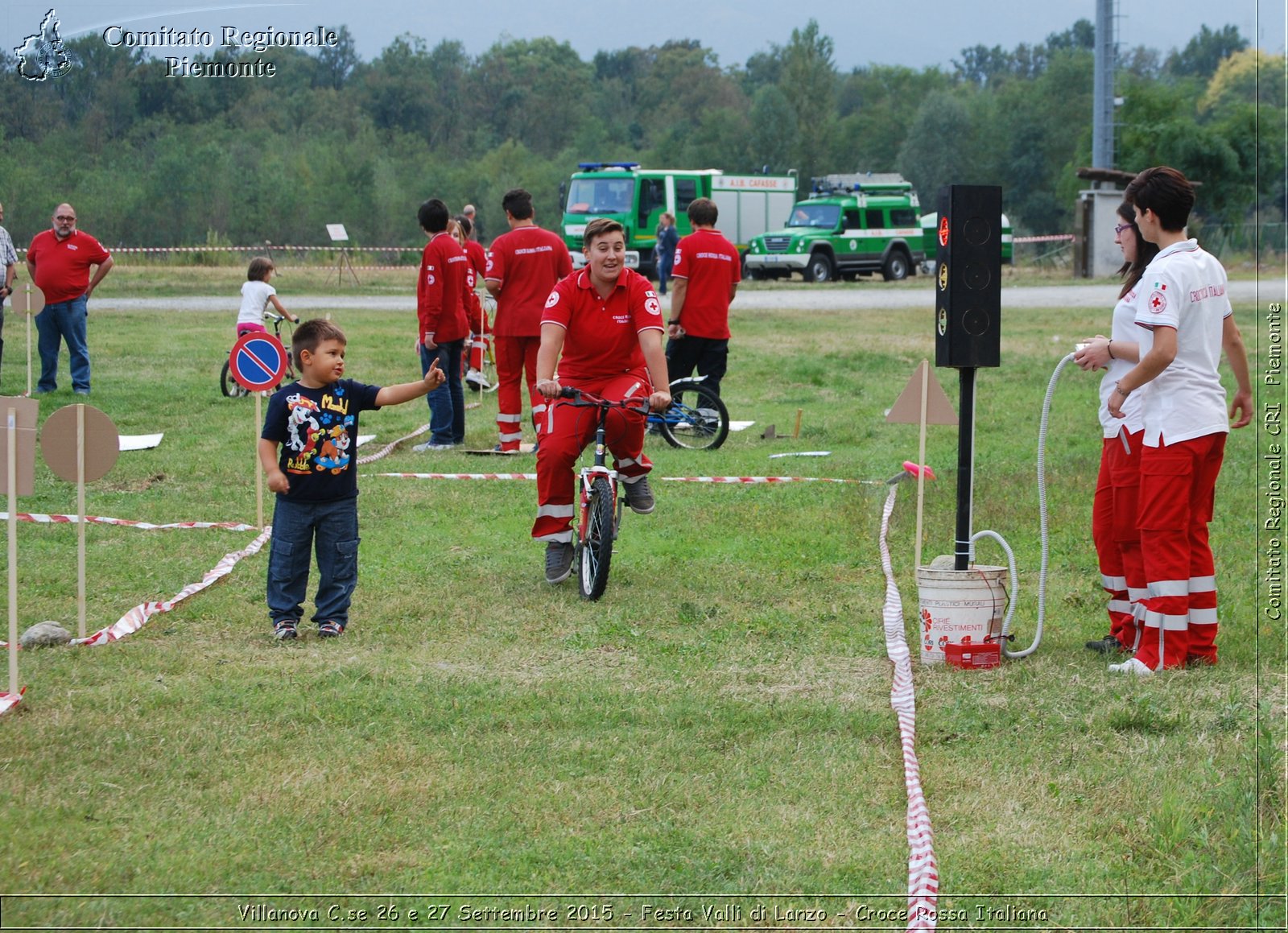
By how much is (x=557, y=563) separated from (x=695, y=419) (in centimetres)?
508

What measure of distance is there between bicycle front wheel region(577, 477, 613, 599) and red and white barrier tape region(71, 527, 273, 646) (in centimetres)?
163

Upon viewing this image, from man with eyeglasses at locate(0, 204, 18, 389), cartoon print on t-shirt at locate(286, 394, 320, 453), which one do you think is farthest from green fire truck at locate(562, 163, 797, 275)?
cartoon print on t-shirt at locate(286, 394, 320, 453)

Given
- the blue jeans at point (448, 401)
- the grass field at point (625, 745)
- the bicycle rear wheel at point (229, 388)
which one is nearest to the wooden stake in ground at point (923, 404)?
the grass field at point (625, 745)

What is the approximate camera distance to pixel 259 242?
4062 cm

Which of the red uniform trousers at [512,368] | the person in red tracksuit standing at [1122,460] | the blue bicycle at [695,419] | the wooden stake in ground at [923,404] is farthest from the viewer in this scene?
the blue bicycle at [695,419]

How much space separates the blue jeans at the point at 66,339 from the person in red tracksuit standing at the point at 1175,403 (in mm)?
12449

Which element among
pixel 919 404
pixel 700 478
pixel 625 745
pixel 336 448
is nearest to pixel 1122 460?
pixel 919 404

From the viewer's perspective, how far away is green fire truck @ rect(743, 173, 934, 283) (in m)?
40.5

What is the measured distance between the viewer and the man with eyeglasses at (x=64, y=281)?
1512 cm

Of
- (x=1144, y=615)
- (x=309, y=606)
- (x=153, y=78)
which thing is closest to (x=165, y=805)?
(x=309, y=606)

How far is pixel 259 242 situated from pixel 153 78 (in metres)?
24.2

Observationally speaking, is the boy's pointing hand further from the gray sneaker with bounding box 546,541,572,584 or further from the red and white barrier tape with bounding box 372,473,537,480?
the red and white barrier tape with bounding box 372,473,537,480

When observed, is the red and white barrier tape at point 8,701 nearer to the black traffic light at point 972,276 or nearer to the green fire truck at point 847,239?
the black traffic light at point 972,276

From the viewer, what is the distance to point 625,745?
Answer: 496 centimetres
